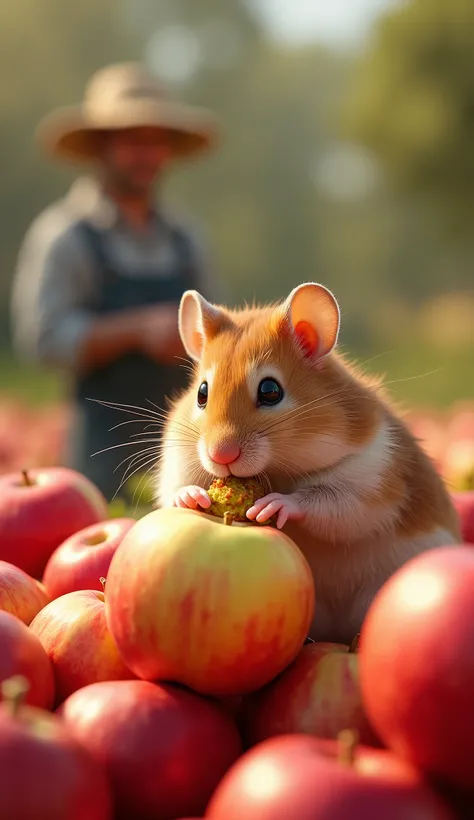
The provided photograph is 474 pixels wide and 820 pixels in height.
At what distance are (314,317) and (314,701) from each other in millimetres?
680

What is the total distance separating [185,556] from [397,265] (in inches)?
977

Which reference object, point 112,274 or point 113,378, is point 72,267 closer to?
point 112,274

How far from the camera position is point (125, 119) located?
4820 mm

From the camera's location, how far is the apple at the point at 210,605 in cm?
118

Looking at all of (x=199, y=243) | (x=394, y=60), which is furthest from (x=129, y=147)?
(x=394, y=60)

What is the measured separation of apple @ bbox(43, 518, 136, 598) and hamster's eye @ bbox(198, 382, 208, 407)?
10.6 inches

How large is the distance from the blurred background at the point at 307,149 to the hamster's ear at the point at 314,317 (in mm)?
18112

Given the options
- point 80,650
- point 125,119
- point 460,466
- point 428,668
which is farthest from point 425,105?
point 428,668

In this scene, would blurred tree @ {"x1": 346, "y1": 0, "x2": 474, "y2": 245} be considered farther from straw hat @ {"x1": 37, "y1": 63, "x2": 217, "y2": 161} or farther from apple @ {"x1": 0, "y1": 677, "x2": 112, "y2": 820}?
apple @ {"x1": 0, "y1": 677, "x2": 112, "y2": 820}

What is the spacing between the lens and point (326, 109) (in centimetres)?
2578

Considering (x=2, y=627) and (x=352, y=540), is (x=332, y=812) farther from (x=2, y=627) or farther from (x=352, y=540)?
(x=352, y=540)

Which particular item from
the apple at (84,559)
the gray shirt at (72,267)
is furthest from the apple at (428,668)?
the gray shirt at (72,267)

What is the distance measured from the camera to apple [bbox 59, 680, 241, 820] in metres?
1.11

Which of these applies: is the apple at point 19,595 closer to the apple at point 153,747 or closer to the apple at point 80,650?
the apple at point 80,650
